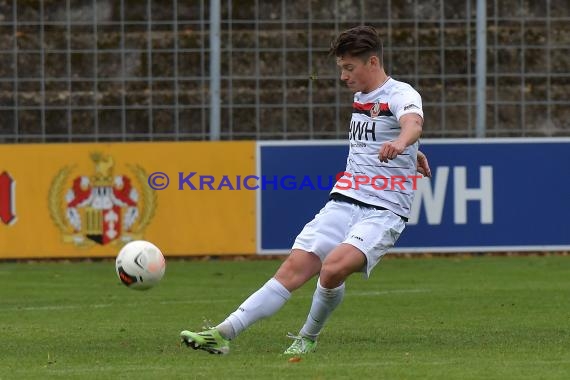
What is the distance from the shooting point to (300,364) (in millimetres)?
7883

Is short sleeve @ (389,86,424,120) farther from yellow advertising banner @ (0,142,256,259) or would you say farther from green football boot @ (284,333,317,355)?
yellow advertising banner @ (0,142,256,259)

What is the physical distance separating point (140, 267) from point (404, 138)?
193 cm

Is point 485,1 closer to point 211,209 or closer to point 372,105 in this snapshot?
point 211,209

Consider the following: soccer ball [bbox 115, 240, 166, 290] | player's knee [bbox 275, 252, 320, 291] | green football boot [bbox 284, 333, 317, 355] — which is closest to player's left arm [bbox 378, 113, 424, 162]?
player's knee [bbox 275, 252, 320, 291]

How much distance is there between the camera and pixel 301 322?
10.9 meters

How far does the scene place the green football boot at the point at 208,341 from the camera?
26.8 feet

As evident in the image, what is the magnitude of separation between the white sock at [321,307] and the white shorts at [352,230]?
0.65ft

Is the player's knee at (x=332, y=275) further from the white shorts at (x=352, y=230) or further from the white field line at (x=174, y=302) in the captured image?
the white field line at (x=174, y=302)

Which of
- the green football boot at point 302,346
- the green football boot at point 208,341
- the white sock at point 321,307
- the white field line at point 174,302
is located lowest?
the white field line at point 174,302

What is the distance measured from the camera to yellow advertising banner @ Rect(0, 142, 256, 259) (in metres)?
16.9

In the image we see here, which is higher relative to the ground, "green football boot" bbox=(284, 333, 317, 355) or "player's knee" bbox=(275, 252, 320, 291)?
"player's knee" bbox=(275, 252, 320, 291)

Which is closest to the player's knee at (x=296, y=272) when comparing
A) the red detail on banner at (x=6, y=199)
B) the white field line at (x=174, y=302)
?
the white field line at (x=174, y=302)

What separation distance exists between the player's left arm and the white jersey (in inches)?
9.2

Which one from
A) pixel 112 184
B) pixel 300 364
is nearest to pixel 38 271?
pixel 112 184
